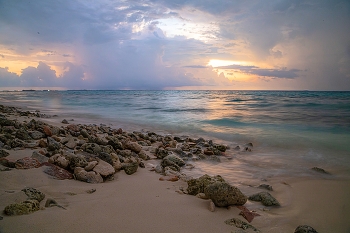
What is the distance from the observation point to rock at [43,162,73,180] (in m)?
3.19

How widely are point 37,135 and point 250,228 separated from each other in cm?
518

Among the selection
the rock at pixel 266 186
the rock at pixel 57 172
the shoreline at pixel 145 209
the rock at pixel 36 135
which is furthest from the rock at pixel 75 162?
the rock at pixel 266 186

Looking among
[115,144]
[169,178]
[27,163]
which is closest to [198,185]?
[169,178]

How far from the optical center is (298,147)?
7.43 m

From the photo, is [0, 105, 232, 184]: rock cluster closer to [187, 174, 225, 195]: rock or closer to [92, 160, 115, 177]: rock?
[92, 160, 115, 177]: rock

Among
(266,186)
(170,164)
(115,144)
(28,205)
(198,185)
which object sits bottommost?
(266,186)

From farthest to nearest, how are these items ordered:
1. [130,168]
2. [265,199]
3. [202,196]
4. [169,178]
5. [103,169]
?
1. [130,168]
2. [169,178]
3. [103,169]
4. [265,199]
5. [202,196]

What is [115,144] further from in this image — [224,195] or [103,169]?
[224,195]

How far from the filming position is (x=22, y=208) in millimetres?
2090

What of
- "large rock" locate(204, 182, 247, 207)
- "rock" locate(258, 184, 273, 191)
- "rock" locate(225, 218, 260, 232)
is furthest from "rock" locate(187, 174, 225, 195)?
"rock" locate(258, 184, 273, 191)

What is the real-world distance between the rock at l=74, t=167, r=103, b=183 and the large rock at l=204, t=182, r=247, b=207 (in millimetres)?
1565

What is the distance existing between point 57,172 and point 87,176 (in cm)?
46

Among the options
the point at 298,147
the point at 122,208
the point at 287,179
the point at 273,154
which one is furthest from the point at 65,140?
the point at 298,147

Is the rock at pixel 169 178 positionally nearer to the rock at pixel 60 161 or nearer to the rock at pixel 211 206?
the rock at pixel 211 206
